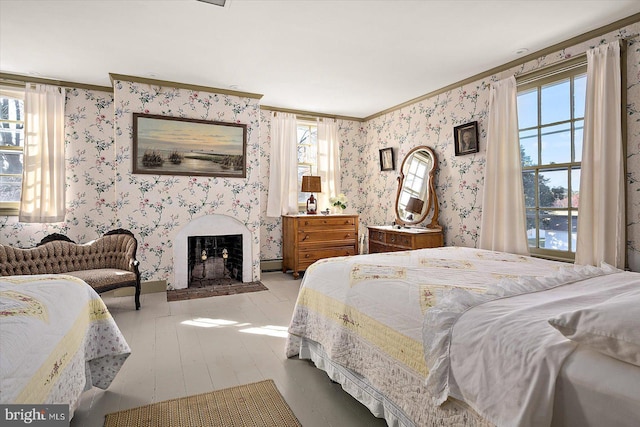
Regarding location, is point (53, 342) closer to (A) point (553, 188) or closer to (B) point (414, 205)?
(A) point (553, 188)

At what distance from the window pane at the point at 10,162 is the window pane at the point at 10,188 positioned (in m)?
0.08

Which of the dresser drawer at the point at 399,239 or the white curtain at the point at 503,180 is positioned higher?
the white curtain at the point at 503,180

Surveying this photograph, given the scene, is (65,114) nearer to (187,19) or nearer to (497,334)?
(187,19)

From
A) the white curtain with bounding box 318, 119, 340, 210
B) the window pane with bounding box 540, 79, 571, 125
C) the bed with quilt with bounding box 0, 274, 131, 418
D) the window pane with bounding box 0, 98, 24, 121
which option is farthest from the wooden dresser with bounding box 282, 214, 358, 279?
the window pane with bounding box 0, 98, 24, 121

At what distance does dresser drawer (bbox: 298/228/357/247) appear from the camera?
5.08 meters

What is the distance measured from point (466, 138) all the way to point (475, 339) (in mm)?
3450

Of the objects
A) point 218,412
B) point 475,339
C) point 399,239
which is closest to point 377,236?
point 399,239

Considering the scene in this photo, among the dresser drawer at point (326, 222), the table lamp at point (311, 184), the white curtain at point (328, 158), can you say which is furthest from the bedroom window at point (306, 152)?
the dresser drawer at point (326, 222)

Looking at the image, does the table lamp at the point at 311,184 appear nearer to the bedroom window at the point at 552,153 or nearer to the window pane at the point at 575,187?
the bedroom window at the point at 552,153

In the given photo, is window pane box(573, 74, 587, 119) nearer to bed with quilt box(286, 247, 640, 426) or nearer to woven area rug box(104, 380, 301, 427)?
bed with quilt box(286, 247, 640, 426)

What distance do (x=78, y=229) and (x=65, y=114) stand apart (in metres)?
1.46

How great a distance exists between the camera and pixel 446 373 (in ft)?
4.27

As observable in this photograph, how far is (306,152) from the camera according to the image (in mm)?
5895

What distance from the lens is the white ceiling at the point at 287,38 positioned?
268cm
